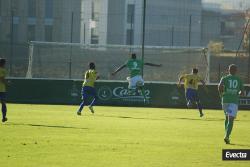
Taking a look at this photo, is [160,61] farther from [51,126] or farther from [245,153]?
[245,153]

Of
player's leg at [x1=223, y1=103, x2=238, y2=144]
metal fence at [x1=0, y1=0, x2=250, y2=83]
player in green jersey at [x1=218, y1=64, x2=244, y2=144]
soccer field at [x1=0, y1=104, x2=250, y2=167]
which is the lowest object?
soccer field at [x1=0, y1=104, x2=250, y2=167]

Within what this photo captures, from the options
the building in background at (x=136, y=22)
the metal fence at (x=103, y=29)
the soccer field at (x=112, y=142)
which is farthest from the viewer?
the building in background at (x=136, y=22)

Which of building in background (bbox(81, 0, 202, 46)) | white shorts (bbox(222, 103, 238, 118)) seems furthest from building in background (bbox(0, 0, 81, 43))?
white shorts (bbox(222, 103, 238, 118))

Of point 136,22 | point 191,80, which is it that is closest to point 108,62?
point 191,80

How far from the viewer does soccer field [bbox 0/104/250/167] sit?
14.2 m

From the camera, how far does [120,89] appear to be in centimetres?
3884

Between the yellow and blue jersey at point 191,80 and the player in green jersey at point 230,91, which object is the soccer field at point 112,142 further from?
the yellow and blue jersey at point 191,80

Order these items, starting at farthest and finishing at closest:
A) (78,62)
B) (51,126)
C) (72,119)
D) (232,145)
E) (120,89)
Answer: (78,62) → (120,89) → (72,119) → (51,126) → (232,145)

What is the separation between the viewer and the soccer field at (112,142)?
14219mm

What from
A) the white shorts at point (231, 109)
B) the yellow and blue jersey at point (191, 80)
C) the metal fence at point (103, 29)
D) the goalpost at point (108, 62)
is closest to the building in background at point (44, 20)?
the metal fence at point (103, 29)

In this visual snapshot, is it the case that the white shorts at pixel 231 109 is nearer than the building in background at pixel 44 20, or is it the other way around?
the white shorts at pixel 231 109

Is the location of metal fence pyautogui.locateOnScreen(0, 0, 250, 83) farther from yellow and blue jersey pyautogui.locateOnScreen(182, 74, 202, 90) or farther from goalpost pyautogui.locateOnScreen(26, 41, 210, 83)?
yellow and blue jersey pyautogui.locateOnScreen(182, 74, 202, 90)

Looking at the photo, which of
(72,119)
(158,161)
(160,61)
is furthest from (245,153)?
(160,61)

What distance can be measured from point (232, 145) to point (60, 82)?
72.3ft
